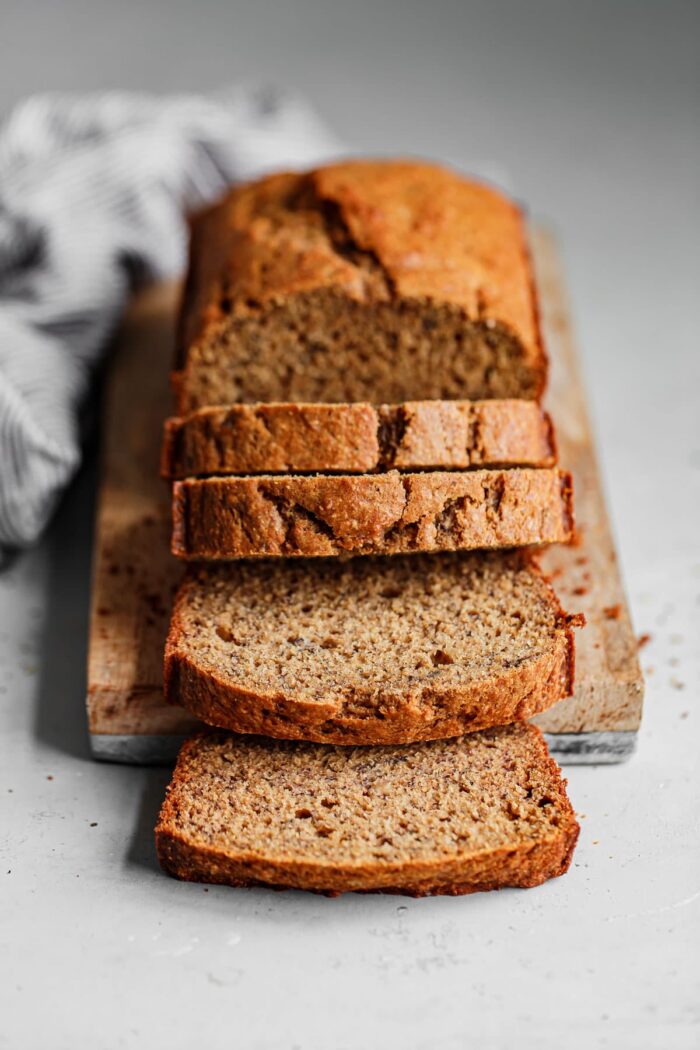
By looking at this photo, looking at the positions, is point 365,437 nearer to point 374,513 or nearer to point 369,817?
point 374,513

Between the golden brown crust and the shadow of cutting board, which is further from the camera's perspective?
the shadow of cutting board

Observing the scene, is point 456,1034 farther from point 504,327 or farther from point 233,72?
point 233,72

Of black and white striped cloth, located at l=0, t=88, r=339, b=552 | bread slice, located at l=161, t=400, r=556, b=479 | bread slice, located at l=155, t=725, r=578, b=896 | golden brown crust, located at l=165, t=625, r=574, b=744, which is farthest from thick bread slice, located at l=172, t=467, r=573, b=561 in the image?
black and white striped cloth, located at l=0, t=88, r=339, b=552

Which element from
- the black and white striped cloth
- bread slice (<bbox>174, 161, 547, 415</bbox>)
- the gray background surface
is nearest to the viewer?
the gray background surface

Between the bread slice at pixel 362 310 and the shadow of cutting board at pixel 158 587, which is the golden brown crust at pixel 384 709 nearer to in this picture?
the shadow of cutting board at pixel 158 587

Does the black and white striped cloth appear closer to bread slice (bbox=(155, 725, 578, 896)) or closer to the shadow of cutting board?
the shadow of cutting board

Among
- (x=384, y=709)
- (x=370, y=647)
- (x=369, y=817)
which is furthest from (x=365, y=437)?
(x=369, y=817)

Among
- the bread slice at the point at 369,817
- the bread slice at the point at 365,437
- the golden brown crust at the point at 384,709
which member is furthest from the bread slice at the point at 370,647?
the bread slice at the point at 365,437
